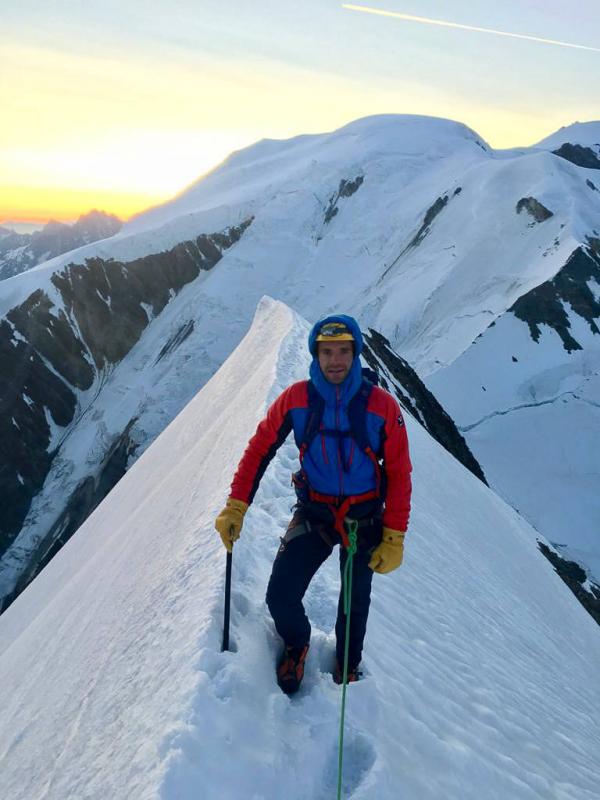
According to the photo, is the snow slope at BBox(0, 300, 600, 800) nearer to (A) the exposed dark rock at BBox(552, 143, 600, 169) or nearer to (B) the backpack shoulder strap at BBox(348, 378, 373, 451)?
(B) the backpack shoulder strap at BBox(348, 378, 373, 451)

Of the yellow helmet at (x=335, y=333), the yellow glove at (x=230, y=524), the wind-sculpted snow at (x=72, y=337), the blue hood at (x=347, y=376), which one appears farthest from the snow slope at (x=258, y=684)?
the wind-sculpted snow at (x=72, y=337)

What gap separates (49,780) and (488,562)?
8.69m

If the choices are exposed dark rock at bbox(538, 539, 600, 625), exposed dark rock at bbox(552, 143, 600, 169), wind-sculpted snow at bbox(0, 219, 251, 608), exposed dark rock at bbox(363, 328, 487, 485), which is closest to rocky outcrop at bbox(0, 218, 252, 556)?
wind-sculpted snow at bbox(0, 219, 251, 608)

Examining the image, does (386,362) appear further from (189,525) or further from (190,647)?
(190,647)

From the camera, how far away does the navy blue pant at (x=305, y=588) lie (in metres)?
4.33

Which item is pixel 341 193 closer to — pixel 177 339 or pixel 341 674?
pixel 177 339

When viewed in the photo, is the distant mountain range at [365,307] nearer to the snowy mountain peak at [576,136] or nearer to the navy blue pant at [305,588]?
the snowy mountain peak at [576,136]

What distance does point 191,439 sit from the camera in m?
13.4

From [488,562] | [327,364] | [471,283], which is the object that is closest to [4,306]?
[471,283]

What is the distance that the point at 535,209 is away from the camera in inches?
1735

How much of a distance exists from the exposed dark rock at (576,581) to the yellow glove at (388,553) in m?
15.9

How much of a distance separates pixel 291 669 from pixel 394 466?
150 centimetres

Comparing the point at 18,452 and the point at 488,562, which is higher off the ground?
the point at 488,562

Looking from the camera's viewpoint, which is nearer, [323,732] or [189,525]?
[323,732]
